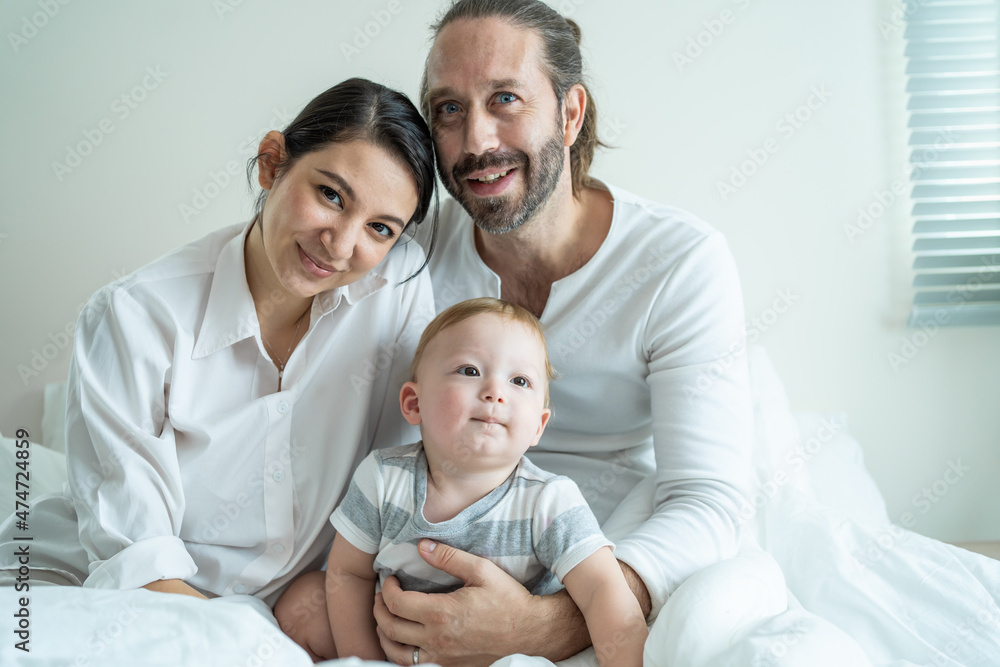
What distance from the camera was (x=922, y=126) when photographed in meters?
2.36

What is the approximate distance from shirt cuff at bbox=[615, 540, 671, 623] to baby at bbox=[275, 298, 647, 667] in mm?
61

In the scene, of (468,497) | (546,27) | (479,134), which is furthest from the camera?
(546,27)

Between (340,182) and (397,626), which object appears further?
(340,182)

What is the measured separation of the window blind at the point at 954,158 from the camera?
2.32 meters

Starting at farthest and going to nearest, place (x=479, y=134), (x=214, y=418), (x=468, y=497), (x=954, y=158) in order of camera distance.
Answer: (x=954, y=158), (x=479, y=134), (x=214, y=418), (x=468, y=497)

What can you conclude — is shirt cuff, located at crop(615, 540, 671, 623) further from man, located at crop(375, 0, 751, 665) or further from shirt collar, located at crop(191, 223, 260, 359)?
shirt collar, located at crop(191, 223, 260, 359)

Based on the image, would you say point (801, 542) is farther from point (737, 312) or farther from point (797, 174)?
point (797, 174)

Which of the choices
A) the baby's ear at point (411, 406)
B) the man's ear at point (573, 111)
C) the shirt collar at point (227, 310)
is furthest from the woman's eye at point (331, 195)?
the man's ear at point (573, 111)

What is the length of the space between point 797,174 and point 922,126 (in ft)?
1.34

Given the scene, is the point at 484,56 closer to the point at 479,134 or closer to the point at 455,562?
the point at 479,134

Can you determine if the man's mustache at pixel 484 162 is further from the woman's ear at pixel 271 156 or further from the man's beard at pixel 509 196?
the woman's ear at pixel 271 156

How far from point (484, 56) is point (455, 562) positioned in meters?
1.03

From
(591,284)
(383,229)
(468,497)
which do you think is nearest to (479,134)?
(383,229)

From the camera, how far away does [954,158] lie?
7.79 ft
